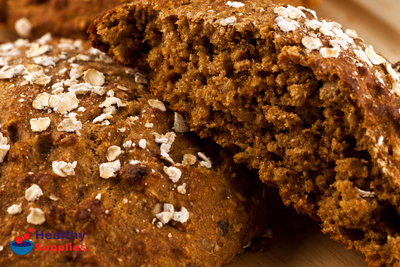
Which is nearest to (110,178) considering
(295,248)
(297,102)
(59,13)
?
(297,102)

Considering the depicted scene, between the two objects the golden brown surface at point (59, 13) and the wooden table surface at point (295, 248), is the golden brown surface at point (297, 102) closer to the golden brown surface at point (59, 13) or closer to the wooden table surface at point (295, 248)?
the wooden table surface at point (295, 248)

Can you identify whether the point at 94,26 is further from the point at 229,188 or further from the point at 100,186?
the point at 229,188

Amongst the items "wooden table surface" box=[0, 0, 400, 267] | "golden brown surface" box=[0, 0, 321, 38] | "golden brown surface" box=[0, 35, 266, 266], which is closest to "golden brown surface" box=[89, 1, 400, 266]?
"golden brown surface" box=[0, 35, 266, 266]

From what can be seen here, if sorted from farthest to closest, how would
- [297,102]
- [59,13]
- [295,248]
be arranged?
1. [59,13]
2. [295,248]
3. [297,102]

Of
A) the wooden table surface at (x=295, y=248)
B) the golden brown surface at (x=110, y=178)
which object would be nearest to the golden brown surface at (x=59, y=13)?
the golden brown surface at (x=110, y=178)

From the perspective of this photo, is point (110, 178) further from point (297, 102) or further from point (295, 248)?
point (295, 248)

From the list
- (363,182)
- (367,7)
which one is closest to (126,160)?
(363,182)
